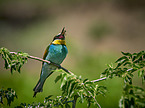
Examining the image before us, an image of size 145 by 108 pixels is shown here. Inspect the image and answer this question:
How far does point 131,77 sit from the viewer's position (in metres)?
0.54

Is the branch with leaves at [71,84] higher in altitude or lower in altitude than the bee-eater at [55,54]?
lower

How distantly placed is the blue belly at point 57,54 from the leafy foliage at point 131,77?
0.54 m

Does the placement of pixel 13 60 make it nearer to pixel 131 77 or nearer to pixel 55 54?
pixel 131 77

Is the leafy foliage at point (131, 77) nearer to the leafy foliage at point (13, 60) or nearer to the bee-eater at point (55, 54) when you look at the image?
the leafy foliage at point (13, 60)

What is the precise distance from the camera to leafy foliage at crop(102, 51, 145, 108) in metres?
0.45

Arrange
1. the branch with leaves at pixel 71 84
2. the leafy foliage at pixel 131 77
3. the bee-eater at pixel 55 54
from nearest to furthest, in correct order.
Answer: the leafy foliage at pixel 131 77
the branch with leaves at pixel 71 84
the bee-eater at pixel 55 54

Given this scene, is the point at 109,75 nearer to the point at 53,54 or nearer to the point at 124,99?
the point at 124,99

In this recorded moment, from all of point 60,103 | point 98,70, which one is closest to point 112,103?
point 98,70

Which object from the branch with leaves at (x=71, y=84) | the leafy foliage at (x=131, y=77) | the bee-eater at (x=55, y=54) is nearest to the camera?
the leafy foliage at (x=131, y=77)

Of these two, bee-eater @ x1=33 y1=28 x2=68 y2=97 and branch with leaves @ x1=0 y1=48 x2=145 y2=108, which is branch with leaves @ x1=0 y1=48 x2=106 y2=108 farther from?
bee-eater @ x1=33 y1=28 x2=68 y2=97

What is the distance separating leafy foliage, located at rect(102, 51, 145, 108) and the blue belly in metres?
0.54

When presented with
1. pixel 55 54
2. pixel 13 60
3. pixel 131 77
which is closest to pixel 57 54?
pixel 55 54

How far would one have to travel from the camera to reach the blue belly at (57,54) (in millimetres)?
1132

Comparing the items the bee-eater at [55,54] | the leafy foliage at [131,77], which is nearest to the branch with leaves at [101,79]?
the leafy foliage at [131,77]
